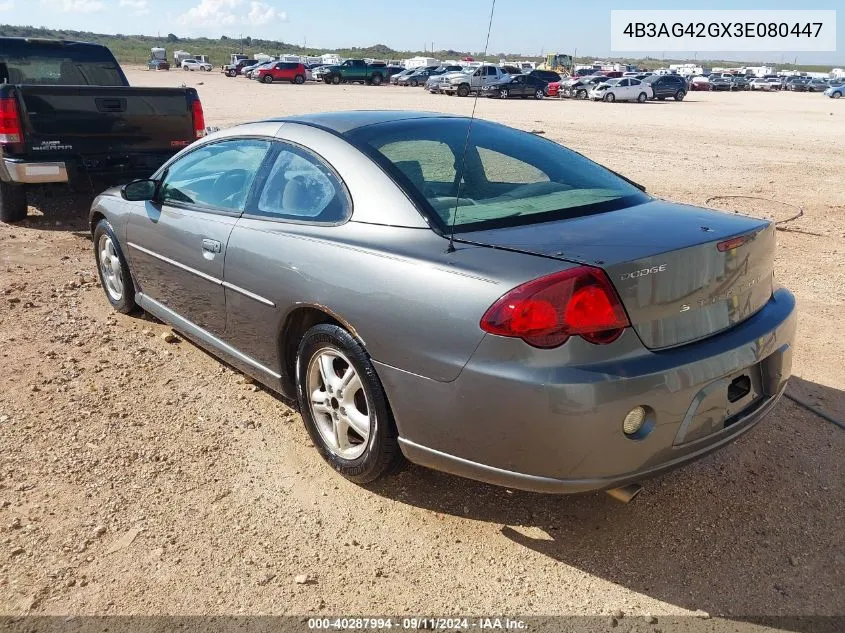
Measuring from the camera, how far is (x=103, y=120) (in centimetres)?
765

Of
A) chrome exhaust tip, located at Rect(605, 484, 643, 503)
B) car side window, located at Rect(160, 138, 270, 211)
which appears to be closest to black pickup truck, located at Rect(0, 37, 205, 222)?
car side window, located at Rect(160, 138, 270, 211)

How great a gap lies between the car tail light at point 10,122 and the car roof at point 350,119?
472cm

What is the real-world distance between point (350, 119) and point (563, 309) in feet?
5.88

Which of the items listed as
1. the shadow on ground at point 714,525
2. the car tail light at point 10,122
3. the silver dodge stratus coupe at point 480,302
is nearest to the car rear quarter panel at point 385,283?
the silver dodge stratus coupe at point 480,302

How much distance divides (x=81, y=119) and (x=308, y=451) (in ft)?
18.4

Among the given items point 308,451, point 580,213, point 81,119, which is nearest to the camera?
point 580,213

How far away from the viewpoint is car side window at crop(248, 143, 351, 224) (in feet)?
10.7

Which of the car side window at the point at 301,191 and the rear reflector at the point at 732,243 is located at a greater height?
the car side window at the point at 301,191

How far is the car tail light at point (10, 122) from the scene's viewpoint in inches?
284

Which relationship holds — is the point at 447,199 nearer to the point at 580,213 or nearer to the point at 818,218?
the point at 580,213

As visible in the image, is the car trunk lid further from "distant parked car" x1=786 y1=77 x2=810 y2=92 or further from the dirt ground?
"distant parked car" x1=786 y1=77 x2=810 y2=92

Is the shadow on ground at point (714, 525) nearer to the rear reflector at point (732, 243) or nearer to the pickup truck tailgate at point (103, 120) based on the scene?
the rear reflector at point (732, 243)

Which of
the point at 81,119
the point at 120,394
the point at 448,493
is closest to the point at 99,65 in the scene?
the point at 81,119

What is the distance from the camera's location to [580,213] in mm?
3119
